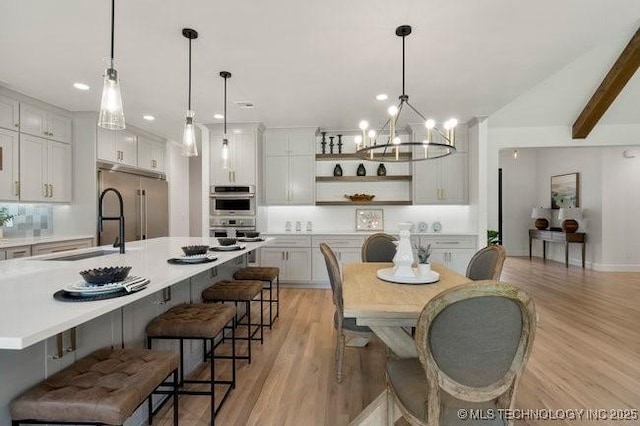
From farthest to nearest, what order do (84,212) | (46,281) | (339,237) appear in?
(339,237) < (84,212) < (46,281)

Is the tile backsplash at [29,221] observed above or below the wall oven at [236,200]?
below

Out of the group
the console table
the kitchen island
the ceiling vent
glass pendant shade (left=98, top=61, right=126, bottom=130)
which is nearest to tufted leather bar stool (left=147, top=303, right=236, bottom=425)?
the kitchen island

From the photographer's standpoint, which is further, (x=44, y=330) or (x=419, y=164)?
(x=419, y=164)

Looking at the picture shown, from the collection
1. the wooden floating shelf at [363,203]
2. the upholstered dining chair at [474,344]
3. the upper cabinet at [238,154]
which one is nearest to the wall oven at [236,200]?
the upper cabinet at [238,154]

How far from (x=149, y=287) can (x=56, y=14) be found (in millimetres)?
2234

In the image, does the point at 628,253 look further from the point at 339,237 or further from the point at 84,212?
the point at 84,212

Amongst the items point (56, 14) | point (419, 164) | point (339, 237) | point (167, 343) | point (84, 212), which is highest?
point (56, 14)

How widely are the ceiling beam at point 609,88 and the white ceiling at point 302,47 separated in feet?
5.38

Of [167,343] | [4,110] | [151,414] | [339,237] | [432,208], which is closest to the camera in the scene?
[151,414]

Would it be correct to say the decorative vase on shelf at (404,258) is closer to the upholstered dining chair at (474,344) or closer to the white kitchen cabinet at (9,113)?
the upholstered dining chair at (474,344)

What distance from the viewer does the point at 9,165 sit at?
358 cm

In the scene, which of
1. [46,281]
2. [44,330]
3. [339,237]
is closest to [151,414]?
[46,281]

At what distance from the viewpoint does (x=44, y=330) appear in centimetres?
92

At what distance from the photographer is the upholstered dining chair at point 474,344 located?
107 cm
